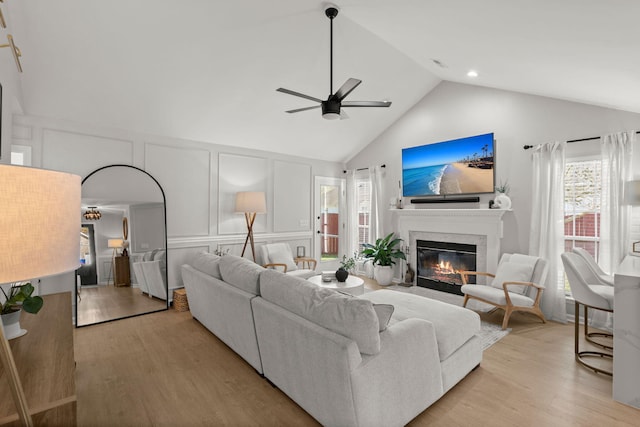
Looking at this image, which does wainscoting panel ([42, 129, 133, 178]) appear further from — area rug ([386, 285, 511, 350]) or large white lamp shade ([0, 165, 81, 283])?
area rug ([386, 285, 511, 350])

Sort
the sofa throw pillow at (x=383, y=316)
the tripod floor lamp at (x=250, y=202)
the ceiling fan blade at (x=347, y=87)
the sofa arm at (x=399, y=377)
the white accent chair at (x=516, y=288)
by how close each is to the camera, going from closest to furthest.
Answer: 1. the sofa arm at (x=399, y=377)
2. the sofa throw pillow at (x=383, y=316)
3. the ceiling fan blade at (x=347, y=87)
4. the white accent chair at (x=516, y=288)
5. the tripod floor lamp at (x=250, y=202)

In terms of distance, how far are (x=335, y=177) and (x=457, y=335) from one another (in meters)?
4.73

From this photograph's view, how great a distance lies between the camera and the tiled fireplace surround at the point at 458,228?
4.61 metres

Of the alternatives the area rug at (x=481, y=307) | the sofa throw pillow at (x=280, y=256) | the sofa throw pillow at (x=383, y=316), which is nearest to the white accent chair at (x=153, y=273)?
the sofa throw pillow at (x=280, y=256)

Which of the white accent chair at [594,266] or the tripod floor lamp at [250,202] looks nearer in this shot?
the white accent chair at [594,266]

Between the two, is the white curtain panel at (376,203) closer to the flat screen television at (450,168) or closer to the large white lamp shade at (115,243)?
the flat screen television at (450,168)

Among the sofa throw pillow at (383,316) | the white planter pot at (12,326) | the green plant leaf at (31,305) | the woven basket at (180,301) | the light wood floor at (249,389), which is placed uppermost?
the green plant leaf at (31,305)

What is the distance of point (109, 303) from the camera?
3975mm

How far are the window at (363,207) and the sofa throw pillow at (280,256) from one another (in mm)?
1825

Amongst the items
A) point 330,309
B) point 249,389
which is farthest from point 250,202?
point 330,309

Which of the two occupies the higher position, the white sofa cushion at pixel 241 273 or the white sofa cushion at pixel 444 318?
the white sofa cushion at pixel 241 273

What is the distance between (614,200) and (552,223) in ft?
2.07

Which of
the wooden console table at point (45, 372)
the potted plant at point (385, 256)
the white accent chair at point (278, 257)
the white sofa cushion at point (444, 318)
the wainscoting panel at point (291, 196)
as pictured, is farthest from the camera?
the wainscoting panel at point (291, 196)

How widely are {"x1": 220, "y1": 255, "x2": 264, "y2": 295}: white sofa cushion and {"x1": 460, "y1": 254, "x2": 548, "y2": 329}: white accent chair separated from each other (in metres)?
2.70
